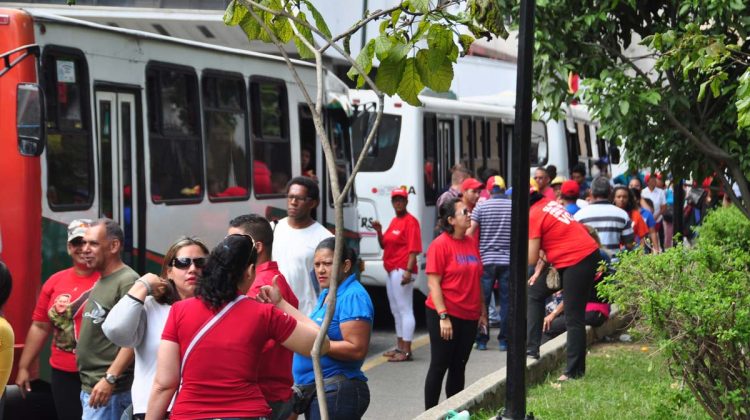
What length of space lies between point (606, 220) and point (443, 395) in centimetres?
294

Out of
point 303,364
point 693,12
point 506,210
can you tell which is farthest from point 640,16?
point 303,364

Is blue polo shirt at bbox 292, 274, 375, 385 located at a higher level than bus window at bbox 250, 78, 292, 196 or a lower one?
lower

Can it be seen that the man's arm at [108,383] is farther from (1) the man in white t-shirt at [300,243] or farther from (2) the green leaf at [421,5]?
(2) the green leaf at [421,5]

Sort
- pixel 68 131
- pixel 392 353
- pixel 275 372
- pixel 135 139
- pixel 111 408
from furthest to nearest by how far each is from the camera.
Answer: pixel 392 353 < pixel 135 139 < pixel 68 131 < pixel 111 408 < pixel 275 372

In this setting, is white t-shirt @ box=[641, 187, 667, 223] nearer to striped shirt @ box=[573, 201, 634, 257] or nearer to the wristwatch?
striped shirt @ box=[573, 201, 634, 257]

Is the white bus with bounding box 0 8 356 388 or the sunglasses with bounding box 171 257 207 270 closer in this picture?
the sunglasses with bounding box 171 257 207 270

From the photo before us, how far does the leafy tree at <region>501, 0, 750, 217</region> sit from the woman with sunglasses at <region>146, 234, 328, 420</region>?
5.42m

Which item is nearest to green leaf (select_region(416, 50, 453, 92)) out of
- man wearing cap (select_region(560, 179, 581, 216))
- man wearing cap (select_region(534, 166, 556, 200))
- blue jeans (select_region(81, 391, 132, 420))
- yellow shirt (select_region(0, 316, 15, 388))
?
yellow shirt (select_region(0, 316, 15, 388))

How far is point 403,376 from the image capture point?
11.6 m

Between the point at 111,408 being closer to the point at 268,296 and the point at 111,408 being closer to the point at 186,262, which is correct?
the point at 186,262

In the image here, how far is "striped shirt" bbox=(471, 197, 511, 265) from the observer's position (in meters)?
12.9

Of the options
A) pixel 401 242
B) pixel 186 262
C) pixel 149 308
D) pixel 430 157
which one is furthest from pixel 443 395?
pixel 430 157

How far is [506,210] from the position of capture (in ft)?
42.3

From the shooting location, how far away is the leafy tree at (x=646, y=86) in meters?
9.79
